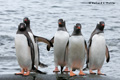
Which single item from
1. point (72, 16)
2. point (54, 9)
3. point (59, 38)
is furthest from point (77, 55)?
point (54, 9)

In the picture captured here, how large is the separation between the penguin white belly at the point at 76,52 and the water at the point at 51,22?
8.47ft

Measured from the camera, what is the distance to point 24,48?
7832 millimetres

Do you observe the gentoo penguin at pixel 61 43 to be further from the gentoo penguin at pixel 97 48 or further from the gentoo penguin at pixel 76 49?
the gentoo penguin at pixel 97 48

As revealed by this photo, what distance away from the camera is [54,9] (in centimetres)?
2722

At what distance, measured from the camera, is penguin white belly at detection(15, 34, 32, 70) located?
7750mm

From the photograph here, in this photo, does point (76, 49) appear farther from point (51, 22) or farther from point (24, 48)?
point (51, 22)

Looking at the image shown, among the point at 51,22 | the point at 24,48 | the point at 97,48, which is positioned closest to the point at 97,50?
the point at 97,48

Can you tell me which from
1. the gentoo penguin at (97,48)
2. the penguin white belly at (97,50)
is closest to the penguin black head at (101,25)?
the gentoo penguin at (97,48)

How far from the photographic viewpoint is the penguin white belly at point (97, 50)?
320 inches

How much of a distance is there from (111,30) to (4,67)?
856 cm

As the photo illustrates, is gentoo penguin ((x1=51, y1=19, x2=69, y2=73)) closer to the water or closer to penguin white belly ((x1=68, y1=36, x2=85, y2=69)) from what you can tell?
penguin white belly ((x1=68, y1=36, x2=85, y2=69))

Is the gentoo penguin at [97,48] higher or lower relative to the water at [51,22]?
higher

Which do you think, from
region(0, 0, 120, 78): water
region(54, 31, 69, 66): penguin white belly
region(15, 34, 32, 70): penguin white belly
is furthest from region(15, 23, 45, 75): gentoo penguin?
region(0, 0, 120, 78): water

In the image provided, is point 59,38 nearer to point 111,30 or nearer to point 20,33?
point 20,33
